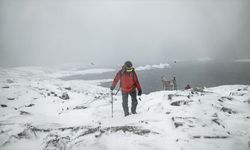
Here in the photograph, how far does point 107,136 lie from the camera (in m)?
4.98

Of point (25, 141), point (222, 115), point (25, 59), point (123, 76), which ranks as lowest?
point (25, 141)

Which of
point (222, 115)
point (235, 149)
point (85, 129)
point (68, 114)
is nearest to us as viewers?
point (235, 149)

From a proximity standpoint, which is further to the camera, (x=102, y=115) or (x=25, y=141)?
(x=102, y=115)

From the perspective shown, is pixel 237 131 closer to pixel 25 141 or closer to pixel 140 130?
pixel 140 130

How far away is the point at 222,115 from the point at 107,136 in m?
3.91

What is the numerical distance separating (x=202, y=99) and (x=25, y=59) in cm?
20660

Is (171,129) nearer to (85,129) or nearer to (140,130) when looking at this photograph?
(140,130)

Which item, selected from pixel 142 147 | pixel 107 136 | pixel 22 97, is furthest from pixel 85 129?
pixel 22 97

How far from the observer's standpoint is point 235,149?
4.26m

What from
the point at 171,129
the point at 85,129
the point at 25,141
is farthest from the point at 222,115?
the point at 25,141

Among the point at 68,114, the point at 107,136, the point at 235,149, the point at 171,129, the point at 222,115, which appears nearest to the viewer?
the point at 235,149

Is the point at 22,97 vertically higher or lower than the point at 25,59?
lower

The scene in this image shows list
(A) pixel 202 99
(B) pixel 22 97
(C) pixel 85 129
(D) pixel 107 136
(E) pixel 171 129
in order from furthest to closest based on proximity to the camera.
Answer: (B) pixel 22 97, (A) pixel 202 99, (C) pixel 85 129, (E) pixel 171 129, (D) pixel 107 136

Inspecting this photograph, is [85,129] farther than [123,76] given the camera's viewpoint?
No
